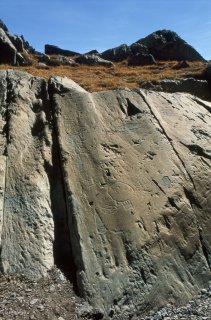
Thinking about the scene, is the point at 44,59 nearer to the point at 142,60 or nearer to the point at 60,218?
the point at 142,60

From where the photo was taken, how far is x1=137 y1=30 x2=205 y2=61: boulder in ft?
190

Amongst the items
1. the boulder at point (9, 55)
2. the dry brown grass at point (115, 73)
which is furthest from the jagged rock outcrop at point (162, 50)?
the boulder at point (9, 55)

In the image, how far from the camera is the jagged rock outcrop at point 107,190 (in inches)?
475

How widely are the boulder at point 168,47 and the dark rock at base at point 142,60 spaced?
16.9 ft

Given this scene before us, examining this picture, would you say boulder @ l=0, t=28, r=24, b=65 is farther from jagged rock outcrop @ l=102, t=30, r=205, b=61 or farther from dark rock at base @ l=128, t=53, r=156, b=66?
dark rock at base @ l=128, t=53, r=156, b=66

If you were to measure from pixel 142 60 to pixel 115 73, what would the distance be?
13.4 metres

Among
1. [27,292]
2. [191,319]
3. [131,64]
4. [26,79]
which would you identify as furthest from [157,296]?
[131,64]

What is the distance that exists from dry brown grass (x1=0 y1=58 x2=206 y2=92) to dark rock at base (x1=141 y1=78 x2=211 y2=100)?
12.3ft

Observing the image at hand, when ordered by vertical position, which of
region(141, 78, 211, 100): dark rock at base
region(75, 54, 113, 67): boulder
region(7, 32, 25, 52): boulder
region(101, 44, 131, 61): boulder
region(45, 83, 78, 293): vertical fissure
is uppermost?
region(7, 32, 25, 52): boulder

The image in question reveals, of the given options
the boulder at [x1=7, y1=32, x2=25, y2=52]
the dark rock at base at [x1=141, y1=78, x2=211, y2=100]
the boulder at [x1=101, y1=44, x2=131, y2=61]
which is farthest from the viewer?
the boulder at [x1=101, y1=44, x2=131, y2=61]

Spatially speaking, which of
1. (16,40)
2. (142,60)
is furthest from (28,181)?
(16,40)

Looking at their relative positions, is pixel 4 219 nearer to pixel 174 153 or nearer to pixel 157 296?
pixel 157 296

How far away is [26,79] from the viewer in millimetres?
17219

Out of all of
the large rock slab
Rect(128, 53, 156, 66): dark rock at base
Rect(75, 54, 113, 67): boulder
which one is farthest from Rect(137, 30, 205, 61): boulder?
the large rock slab
